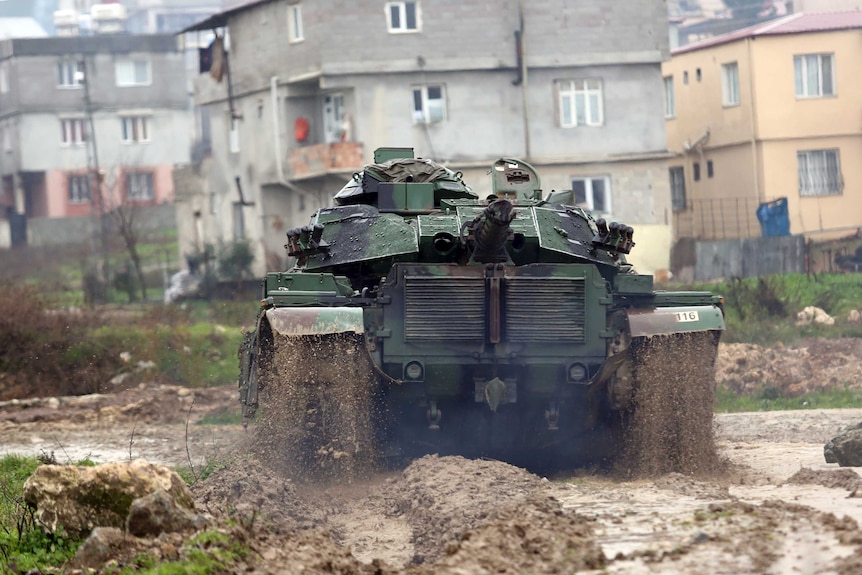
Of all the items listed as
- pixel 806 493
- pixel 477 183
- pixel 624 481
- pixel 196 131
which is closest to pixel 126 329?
pixel 477 183

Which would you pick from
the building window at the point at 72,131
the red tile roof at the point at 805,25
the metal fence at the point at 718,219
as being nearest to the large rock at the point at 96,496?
the metal fence at the point at 718,219

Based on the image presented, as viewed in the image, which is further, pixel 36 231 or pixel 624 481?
pixel 36 231

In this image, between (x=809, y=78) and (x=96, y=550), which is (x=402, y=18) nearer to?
(x=809, y=78)

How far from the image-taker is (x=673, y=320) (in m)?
12.9

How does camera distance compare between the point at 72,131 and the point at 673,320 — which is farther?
the point at 72,131

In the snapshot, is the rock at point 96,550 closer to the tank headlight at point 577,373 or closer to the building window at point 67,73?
the tank headlight at point 577,373

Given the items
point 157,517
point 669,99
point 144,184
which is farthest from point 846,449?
point 144,184

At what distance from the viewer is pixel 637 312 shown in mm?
12969

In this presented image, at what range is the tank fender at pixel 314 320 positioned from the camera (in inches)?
489

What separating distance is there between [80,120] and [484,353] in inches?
1820

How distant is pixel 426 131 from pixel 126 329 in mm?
11631

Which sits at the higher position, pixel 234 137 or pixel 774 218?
pixel 234 137

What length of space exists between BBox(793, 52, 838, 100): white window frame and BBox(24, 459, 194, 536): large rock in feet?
94.8

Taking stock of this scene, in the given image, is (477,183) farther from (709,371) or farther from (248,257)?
(709,371)
